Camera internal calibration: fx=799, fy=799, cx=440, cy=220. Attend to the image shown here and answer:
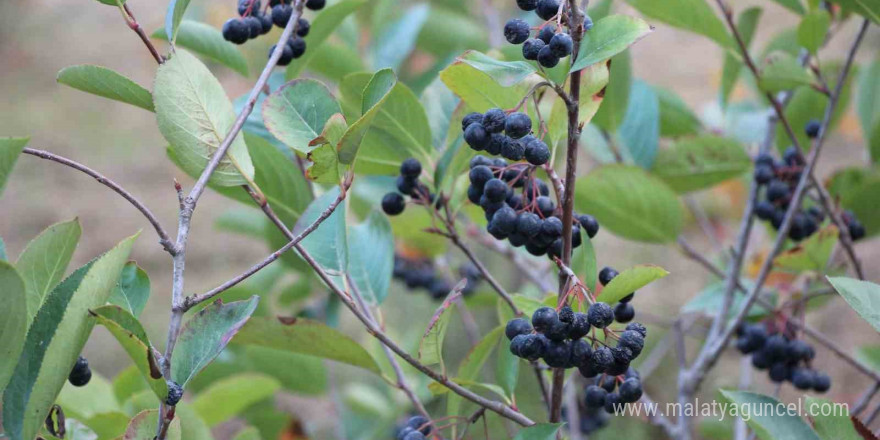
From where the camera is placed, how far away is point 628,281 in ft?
2.33

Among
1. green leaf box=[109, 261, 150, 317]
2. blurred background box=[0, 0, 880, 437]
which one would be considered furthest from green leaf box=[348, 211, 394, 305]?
blurred background box=[0, 0, 880, 437]

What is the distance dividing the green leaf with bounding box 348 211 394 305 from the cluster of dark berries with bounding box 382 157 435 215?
0.10 m

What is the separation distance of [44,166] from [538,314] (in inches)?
155

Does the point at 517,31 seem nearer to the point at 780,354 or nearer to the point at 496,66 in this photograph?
the point at 496,66

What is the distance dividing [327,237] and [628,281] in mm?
339

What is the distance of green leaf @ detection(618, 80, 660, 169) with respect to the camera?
1.41 m

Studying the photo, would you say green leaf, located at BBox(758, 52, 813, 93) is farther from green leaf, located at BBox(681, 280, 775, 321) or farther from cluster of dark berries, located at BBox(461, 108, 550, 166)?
cluster of dark berries, located at BBox(461, 108, 550, 166)

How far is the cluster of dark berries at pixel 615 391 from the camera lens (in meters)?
0.77

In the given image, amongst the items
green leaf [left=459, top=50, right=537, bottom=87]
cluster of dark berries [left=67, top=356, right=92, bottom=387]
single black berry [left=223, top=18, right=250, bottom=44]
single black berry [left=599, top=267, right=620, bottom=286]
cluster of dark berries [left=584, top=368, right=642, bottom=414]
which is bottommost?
cluster of dark berries [left=67, top=356, right=92, bottom=387]

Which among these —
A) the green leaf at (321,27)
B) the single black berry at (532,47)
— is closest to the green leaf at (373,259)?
the green leaf at (321,27)

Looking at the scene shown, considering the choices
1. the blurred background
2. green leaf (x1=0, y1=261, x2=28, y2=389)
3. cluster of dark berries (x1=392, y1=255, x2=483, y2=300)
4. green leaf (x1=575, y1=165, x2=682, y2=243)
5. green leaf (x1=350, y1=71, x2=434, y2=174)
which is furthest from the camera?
the blurred background

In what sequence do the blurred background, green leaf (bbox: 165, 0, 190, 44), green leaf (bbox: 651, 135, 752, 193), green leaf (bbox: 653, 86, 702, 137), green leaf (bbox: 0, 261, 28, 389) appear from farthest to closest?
the blurred background
green leaf (bbox: 653, 86, 702, 137)
green leaf (bbox: 651, 135, 752, 193)
green leaf (bbox: 165, 0, 190, 44)
green leaf (bbox: 0, 261, 28, 389)

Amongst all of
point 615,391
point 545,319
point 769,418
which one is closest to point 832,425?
point 769,418

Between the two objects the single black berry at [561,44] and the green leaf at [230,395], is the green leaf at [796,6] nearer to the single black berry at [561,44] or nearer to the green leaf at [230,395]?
the single black berry at [561,44]
